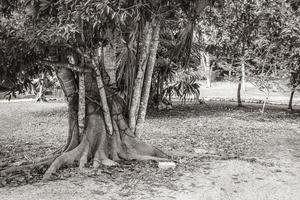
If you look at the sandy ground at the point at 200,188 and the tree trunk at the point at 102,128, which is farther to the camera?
the tree trunk at the point at 102,128

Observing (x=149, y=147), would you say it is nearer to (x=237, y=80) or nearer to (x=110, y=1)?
(x=110, y=1)

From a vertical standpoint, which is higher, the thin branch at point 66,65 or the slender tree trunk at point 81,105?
the thin branch at point 66,65

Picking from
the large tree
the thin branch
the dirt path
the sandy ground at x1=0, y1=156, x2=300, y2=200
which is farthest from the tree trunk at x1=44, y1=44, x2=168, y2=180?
the sandy ground at x1=0, y1=156, x2=300, y2=200

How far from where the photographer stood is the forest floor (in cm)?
597

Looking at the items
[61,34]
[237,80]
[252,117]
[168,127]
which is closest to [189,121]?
[168,127]

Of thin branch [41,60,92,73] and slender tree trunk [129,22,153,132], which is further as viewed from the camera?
slender tree trunk [129,22,153,132]

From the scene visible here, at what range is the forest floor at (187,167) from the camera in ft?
19.6

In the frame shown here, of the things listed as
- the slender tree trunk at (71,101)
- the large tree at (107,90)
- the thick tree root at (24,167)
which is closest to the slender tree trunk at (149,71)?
the large tree at (107,90)

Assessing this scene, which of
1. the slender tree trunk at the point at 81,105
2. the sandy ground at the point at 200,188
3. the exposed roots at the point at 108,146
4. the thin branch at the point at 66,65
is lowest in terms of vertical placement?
the sandy ground at the point at 200,188

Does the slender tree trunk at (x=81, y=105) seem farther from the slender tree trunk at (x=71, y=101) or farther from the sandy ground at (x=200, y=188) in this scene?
the sandy ground at (x=200, y=188)

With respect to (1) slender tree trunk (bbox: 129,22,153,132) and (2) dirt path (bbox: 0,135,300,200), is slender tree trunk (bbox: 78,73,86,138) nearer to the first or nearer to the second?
(1) slender tree trunk (bbox: 129,22,153,132)

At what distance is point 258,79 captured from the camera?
15969 mm

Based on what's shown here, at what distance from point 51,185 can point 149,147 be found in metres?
2.47

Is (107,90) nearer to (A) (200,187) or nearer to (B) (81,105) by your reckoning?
(B) (81,105)
